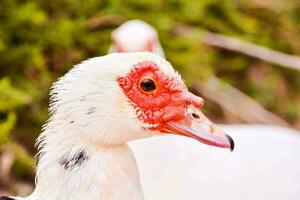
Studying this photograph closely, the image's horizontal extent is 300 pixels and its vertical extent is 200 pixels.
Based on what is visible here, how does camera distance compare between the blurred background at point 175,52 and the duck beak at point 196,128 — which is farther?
the blurred background at point 175,52

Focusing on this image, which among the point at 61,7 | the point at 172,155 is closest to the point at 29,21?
the point at 61,7

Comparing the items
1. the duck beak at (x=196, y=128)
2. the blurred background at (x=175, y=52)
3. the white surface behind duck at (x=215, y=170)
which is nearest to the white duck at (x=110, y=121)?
the duck beak at (x=196, y=128)

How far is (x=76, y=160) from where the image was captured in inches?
118

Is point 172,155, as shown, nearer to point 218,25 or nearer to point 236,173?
point 236,173

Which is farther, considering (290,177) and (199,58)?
(199,58)

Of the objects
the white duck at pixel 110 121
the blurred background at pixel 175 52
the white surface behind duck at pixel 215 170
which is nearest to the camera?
the white duck at pixel 110 121

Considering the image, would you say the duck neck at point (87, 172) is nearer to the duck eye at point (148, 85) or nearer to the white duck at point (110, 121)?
the white duck at point (110, 121)

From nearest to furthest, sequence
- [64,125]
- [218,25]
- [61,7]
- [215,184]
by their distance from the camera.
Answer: [64,125] < [215,184] < [61,7] < [218,25]

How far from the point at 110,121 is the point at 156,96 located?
190 mm

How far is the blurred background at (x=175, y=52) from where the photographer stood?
576 centimetres

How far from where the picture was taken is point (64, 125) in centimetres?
301

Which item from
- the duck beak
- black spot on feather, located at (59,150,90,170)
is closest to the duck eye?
the duck beak

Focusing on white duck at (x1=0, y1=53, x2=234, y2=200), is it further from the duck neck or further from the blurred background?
the blurred background

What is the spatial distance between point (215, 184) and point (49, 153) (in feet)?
4.93
